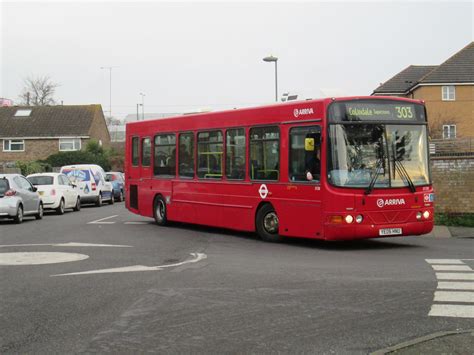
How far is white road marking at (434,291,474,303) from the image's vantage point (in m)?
7.54

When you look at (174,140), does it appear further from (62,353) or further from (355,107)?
(62,353)

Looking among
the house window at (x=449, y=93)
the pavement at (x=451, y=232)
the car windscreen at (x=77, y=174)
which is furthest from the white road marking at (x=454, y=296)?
the house window at (x=449, y=93)

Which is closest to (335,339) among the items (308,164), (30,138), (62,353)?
(62,353)

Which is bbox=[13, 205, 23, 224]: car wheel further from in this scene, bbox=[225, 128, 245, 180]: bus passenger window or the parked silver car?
bbox=[225, 128, 245, 180]: bus passenger window

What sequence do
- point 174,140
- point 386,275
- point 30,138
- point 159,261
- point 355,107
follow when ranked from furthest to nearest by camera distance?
point 30,138, point 174,140, point 355,107, point 159,261, point 386,275

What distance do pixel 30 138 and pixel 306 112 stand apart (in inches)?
1930

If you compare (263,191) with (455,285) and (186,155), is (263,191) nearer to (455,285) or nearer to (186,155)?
(186,155)

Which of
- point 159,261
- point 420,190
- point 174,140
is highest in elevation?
point 174,140

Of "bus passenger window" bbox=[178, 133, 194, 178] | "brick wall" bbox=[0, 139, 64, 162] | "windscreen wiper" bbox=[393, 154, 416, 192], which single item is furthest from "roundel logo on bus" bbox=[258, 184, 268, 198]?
"brick wall" bbox=[0, 139, 64, 162]

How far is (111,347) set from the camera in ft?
18.9

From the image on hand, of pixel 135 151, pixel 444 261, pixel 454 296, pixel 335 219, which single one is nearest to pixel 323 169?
pixel 335 219

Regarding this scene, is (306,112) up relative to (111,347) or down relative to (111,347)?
up

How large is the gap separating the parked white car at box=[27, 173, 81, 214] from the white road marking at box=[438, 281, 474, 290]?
1890 cm

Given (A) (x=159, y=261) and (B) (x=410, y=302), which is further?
(A) (x=159, y=261)
